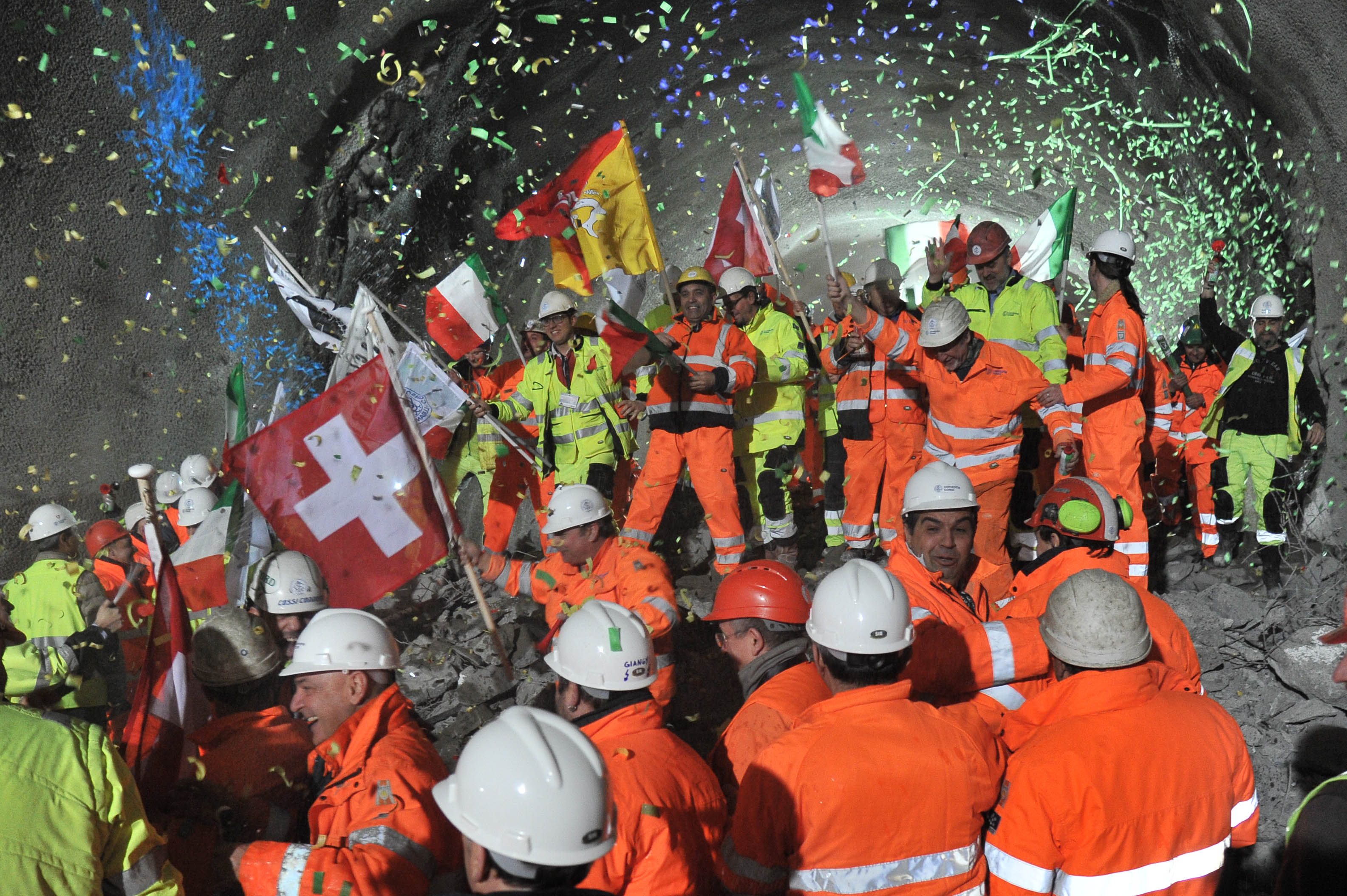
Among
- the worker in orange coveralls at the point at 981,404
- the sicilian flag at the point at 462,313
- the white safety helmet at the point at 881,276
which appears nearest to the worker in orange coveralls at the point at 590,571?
the worker in orange coveralls at the point at 981,404

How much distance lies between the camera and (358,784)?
9.21 ft

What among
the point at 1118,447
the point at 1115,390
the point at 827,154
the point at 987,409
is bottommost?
the point at 1118,447

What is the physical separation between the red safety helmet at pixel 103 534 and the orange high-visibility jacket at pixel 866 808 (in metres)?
4.89

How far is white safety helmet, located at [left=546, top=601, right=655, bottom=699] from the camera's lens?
289cm

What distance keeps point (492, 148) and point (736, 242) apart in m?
4.14

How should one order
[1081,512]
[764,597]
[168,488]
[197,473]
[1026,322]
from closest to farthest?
[764,597]
[1081,512]
[1026,322]
[197,473]
[168,488]

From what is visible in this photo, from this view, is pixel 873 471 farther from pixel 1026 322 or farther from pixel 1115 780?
pixel 1115 780

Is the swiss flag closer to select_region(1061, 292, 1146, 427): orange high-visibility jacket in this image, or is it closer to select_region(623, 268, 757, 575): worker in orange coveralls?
select_region(623, 268, 757, 575): worker in orange coveralls

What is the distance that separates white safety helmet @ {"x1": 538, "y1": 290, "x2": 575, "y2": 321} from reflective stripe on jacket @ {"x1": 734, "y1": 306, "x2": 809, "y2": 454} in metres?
1.43

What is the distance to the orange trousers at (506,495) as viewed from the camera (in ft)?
26.2

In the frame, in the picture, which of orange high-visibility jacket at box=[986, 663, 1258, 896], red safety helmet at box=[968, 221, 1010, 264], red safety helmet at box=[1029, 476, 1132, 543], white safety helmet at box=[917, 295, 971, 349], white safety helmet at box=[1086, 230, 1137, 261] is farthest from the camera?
red safety helmet at box=[968, 221, 1010, 264]

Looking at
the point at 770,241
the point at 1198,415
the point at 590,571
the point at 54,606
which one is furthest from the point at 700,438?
the point at 1198,415

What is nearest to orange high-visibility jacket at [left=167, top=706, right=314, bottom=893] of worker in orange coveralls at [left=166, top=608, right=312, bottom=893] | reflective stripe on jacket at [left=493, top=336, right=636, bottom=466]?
worker in orange coveralls at [left=166, top=608, right=312, bottom=893]

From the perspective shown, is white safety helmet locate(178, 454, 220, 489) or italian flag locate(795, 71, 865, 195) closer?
italian flag locate(795, 71, 865, 195)
